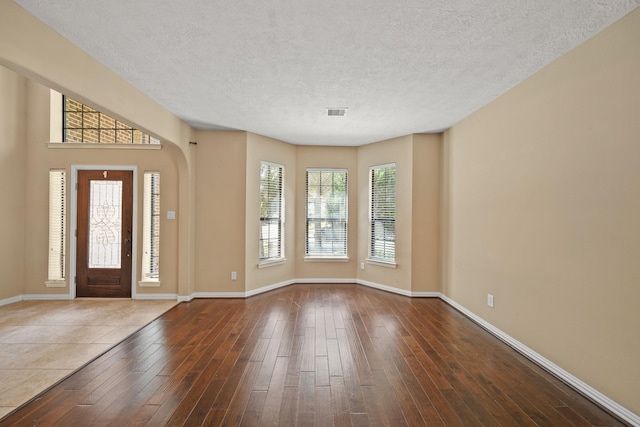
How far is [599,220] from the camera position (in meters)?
2.35

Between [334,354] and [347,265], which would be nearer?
[334,354]

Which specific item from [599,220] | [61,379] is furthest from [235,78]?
[599,220]

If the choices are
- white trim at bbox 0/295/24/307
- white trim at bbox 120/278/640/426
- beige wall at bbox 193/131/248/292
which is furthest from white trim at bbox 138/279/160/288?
white trim at bbox 0/295/24/307

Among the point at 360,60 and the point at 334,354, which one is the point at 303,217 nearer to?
→ the point at 334,354

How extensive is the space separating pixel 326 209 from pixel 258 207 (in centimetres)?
142

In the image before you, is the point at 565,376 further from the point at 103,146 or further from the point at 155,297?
the point at 103,146

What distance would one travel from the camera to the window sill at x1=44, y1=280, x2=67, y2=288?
5031 millimetres

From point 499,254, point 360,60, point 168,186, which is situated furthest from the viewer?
point 168,186

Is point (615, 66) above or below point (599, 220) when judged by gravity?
above

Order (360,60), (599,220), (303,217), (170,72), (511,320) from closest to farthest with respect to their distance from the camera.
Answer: (599,220) → (360,60) → (170,72) → (511,320) → (303,217)

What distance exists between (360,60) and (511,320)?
9.96 feet

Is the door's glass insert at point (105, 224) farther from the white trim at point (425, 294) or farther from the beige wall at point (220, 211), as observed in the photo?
the white trim at point (425, 294)

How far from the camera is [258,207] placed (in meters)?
5.48

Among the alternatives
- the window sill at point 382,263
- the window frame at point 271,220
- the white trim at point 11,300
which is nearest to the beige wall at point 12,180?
the white trim at point 11,300
